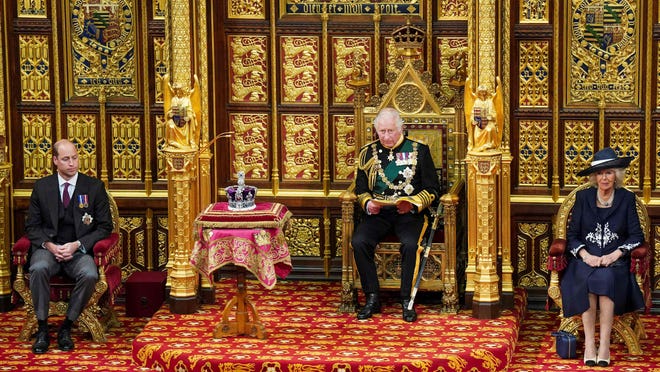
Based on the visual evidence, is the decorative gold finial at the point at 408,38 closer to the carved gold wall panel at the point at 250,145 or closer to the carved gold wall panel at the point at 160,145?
the carved gold wall panel at the point at 250,145

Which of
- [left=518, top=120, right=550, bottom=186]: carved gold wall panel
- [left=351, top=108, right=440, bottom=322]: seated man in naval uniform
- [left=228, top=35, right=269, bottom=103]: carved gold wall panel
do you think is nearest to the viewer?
[left=351, top=108, right=440, bottom=322]: seated man in naval uniform

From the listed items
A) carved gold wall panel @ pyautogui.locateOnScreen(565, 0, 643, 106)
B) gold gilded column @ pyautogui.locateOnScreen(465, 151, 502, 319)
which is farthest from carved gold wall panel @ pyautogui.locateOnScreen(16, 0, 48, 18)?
carved gold wall panel @ pyautogui.locateOnScreen(565, 0, 643, 106)

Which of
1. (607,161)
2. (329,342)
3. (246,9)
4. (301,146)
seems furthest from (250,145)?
(607,161)

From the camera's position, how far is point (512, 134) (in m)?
12.9

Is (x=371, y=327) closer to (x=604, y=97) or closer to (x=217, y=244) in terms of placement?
(x=217, y=244)

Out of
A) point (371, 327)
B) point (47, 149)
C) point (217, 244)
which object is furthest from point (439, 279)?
point (47, 149)

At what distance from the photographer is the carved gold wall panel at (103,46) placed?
1314cm

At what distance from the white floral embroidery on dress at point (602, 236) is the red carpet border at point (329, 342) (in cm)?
91

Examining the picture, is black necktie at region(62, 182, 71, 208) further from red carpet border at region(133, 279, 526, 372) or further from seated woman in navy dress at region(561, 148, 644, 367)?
seated woman in navy dress at region(561, 148, 644, 367)

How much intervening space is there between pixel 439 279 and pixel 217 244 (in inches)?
73.8

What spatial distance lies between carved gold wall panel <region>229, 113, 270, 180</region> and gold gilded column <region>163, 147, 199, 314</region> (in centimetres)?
106

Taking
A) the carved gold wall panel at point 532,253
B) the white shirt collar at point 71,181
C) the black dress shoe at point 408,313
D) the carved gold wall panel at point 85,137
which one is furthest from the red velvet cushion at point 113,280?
the carved gold wall panel at point 532,253

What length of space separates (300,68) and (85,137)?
75.6 inches

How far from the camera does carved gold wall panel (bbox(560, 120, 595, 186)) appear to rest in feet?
42.0
